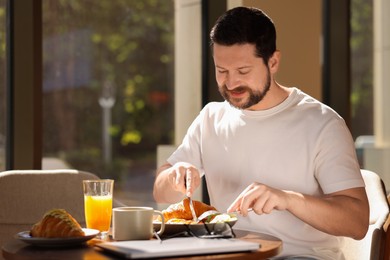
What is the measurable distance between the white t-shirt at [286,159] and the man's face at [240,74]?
92 mm

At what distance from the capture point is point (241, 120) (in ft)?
7.64

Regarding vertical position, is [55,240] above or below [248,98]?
below

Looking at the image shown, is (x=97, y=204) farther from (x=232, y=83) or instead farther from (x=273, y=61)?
(x=273, y=61)

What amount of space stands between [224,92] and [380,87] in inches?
90.6

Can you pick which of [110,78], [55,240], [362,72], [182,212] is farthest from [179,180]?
[362,72]

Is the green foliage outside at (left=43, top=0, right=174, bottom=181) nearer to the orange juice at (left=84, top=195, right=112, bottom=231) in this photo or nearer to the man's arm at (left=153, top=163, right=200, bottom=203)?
the man's arm at (left=153, top=163, right=200, bottom=203)

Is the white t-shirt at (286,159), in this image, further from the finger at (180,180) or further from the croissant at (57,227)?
the croissant at (57,227)

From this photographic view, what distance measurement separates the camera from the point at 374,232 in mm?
2164

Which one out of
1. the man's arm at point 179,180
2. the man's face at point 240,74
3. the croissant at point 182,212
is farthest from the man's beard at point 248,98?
the croissant at point 182,212

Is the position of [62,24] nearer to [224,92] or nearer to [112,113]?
[112,113]

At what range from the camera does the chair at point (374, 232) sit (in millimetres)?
2166

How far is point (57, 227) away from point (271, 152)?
0.78m

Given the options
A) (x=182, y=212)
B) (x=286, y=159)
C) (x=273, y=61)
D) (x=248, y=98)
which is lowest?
→ (x=182, y=212)

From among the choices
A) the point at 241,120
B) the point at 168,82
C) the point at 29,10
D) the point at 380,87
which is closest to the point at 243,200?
the point at 241,120
